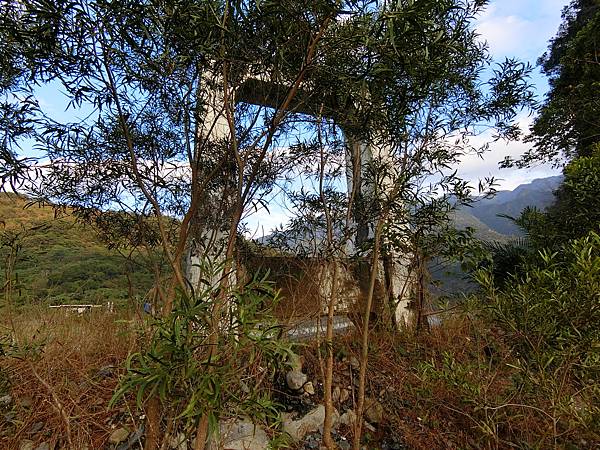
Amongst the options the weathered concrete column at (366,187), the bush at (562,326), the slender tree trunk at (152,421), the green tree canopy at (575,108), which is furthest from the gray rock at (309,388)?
the green tree canopy at (575,108)

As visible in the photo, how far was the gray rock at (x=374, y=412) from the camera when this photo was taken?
9.35ft

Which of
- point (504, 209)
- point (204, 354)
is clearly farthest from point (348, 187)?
point (504, 209)

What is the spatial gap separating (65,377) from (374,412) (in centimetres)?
240

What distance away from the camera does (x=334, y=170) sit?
3.15 m

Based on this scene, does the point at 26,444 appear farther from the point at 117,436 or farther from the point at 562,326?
the point at 562,326

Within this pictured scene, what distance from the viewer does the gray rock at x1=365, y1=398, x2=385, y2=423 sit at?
285 cm

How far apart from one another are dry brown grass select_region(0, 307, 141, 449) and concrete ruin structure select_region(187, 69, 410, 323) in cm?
91

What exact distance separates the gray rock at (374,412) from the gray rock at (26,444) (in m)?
2.39

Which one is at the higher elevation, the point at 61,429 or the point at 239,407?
the point at 239,407

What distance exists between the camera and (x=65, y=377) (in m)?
2.62

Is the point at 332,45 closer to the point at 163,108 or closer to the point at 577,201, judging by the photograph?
the point at 163,108

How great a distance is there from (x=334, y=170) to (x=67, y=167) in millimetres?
1999

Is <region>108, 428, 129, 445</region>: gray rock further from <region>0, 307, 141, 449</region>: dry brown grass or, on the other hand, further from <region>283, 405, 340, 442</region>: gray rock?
<region>283, 405, 340, 442</region>: gray rock

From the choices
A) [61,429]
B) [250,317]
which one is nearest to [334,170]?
[250,317]
